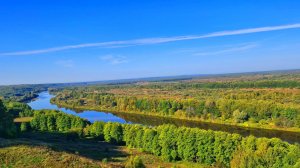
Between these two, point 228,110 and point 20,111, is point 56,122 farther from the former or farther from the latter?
point 228,110

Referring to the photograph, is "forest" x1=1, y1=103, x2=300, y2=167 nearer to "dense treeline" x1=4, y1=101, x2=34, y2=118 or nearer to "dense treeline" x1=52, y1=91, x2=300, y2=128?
"dense treeline" x1=4, y1=101, x2=34, y2=118

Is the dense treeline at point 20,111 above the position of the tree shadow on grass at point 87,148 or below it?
above

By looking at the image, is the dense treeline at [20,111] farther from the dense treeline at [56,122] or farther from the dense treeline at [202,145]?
the dense treeline at [202,145]

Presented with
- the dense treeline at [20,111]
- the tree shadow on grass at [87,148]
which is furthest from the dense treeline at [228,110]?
the tree shadow on grass at [87,148]

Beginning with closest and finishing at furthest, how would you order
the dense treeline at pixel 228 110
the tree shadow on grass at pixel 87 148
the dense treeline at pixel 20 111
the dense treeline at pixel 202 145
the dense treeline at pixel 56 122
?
the dense treeline at pixel 202 145, the tree shadow on grass at pixel 87 148, the dense treeline at pixel 56 122, the dense treeline at pixel 228 110, the dense treeline at pixel 20 111

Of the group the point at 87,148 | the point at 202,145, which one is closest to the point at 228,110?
the point at 202,145

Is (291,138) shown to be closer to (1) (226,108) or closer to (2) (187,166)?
(1) (226,108)

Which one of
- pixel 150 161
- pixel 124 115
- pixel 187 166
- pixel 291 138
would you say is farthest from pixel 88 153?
pixel 124 115

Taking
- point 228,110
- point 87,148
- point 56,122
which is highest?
point 56,122
